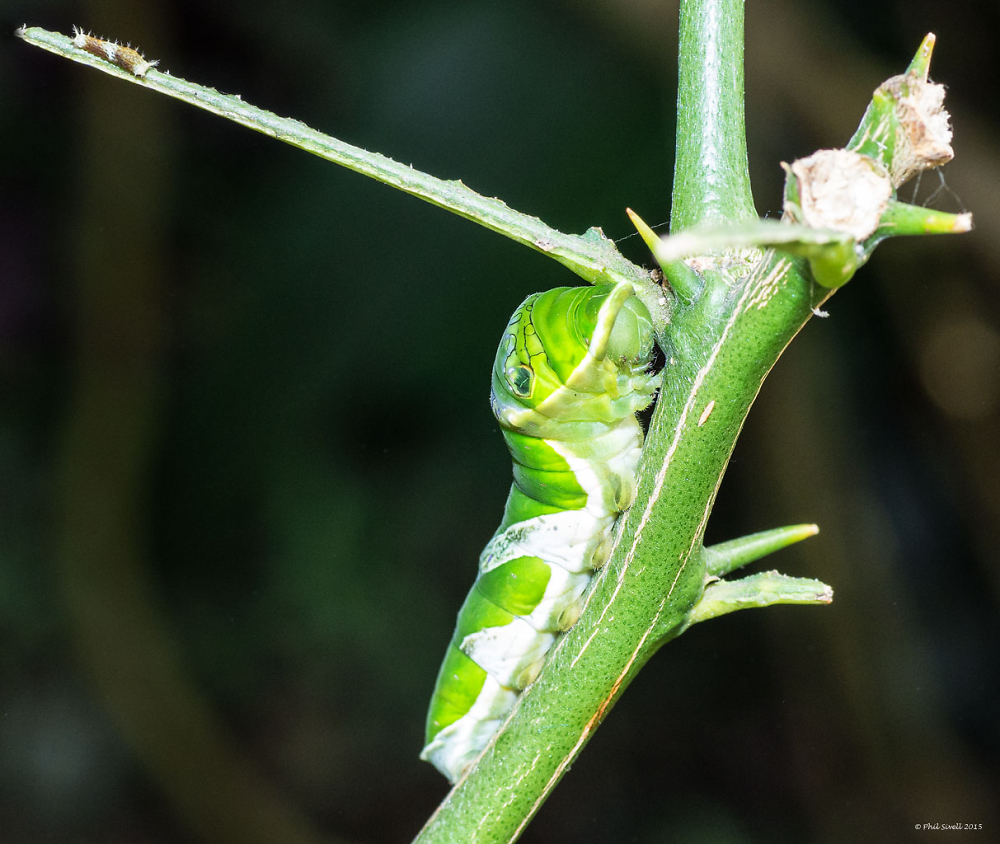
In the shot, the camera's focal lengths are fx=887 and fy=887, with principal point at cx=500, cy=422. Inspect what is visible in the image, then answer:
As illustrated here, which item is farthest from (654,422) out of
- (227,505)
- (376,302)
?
(227,505)

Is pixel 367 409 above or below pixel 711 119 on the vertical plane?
above

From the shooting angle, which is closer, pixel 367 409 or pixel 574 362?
pixel 574 362

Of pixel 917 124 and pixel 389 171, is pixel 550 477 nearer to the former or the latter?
pixel 389 171

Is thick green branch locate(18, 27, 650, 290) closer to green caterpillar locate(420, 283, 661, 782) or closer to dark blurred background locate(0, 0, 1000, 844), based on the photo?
green caterpillar locate(420, 283, 661, 782)

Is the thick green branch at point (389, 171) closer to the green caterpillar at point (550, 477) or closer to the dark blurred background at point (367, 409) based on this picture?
the green caterpillar at point (550, 477)

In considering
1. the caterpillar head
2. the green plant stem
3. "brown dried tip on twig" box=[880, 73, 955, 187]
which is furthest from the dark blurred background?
"brown dried tip on twig" box=[880, 73, 955, 187]

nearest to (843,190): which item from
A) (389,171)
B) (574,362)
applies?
(389,171)

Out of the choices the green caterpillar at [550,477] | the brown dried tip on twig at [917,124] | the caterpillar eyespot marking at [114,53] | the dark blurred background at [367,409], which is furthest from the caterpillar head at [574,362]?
the dark blurred background at [367,409]
